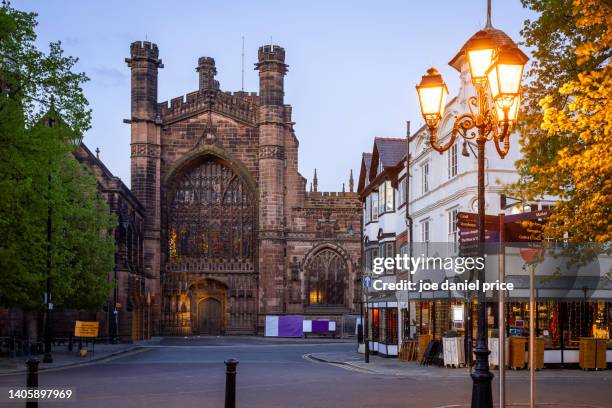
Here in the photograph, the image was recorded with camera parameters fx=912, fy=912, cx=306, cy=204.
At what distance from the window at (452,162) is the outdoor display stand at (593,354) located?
275 inches

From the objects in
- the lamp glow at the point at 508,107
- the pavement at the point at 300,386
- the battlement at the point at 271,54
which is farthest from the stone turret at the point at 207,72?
the lamp glow at the point at 508,107

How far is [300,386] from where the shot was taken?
69.3 feet

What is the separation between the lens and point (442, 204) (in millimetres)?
31938

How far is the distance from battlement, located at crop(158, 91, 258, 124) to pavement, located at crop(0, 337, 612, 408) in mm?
36791

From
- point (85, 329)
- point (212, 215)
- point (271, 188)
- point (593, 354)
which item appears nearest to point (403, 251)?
point (593, 354)

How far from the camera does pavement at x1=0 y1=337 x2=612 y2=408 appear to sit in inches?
679

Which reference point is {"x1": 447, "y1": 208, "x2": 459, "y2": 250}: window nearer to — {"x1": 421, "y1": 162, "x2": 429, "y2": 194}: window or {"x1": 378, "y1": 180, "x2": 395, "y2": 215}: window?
{"x1": 421, "y1": 162, "x2": 429, "y2": 194}: window

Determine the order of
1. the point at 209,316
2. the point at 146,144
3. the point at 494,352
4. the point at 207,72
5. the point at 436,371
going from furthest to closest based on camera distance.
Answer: the point at 207,72 → the point at 209,316 → the point at 146,144 → the point at 494,352 → the point at 436,371

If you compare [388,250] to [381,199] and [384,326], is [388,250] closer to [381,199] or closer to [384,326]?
[381,199]

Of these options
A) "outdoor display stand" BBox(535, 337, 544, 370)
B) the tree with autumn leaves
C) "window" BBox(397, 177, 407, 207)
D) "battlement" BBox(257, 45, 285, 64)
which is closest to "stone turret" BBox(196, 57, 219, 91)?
"battlement" BBox(257, 45, 285, 64)

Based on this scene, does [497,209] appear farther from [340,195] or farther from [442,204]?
[340,195]

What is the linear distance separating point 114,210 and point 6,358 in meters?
18.0

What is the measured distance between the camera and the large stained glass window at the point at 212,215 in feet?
219

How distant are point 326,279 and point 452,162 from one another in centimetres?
3594
